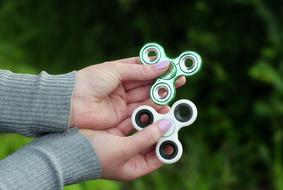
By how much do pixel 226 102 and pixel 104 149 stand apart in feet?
4.69

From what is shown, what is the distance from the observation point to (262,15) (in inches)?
104

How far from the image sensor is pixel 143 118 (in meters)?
1.53

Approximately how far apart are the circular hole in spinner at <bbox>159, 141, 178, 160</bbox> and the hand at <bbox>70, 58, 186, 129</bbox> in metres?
0.09

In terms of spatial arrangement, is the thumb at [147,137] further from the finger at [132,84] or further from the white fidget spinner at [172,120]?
the finger at [132,84]

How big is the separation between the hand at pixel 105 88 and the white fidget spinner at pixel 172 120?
0.11ft

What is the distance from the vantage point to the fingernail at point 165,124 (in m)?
1.49

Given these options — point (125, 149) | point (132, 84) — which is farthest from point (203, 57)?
point (125, 149)

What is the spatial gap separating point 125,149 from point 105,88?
156 millimetres

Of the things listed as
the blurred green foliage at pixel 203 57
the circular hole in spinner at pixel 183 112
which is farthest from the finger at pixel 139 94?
the blurred green foliage at pixel 203 57

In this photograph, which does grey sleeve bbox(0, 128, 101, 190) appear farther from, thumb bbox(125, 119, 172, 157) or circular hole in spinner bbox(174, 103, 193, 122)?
circular hole in spinner bbox(174, 103, 193, 122)

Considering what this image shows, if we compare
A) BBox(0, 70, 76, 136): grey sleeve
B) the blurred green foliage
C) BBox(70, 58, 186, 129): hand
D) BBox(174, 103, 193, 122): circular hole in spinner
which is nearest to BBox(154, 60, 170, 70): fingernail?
BBox(70, 58, 186, 129): hand

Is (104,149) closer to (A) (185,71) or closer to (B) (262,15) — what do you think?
(A) (185,71)

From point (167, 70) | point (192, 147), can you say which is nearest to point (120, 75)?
point (167, 70)

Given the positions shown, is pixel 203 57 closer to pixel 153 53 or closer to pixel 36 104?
pixel 153 53
